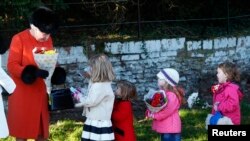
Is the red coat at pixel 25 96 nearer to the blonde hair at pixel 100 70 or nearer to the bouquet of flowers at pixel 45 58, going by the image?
the bouquet of flowers at pixel 45 58

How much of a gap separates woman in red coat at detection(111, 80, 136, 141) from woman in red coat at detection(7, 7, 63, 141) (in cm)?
71

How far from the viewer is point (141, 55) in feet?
30.2

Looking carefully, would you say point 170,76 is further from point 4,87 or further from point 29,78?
point 4,87

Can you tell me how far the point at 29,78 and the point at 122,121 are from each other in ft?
3.39

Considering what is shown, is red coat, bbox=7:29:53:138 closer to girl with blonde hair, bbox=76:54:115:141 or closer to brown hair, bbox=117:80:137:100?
girl with blonde hair, bbox=76:54:115:141

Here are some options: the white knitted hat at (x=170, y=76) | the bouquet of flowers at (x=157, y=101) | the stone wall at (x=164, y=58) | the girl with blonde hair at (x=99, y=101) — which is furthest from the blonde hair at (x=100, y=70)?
the stone wall at (x=164, y=58)

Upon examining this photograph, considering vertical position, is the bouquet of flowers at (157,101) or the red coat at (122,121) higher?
the bouquet of flowers at (157,101)

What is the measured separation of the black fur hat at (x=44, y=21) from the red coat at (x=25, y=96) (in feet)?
0.54

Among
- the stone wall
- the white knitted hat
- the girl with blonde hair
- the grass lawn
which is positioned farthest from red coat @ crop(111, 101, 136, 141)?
the stone wall

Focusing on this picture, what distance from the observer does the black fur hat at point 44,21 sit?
5371mm

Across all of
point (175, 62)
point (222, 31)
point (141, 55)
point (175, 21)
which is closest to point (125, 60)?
point (141, 55)

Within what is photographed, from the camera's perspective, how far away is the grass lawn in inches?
275

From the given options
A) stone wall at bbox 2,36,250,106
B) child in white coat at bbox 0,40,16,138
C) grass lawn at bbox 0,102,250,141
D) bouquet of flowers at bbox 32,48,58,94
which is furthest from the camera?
stone wall at bbox 2,36,250,106

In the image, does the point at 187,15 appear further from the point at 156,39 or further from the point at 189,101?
the point at 189,101
